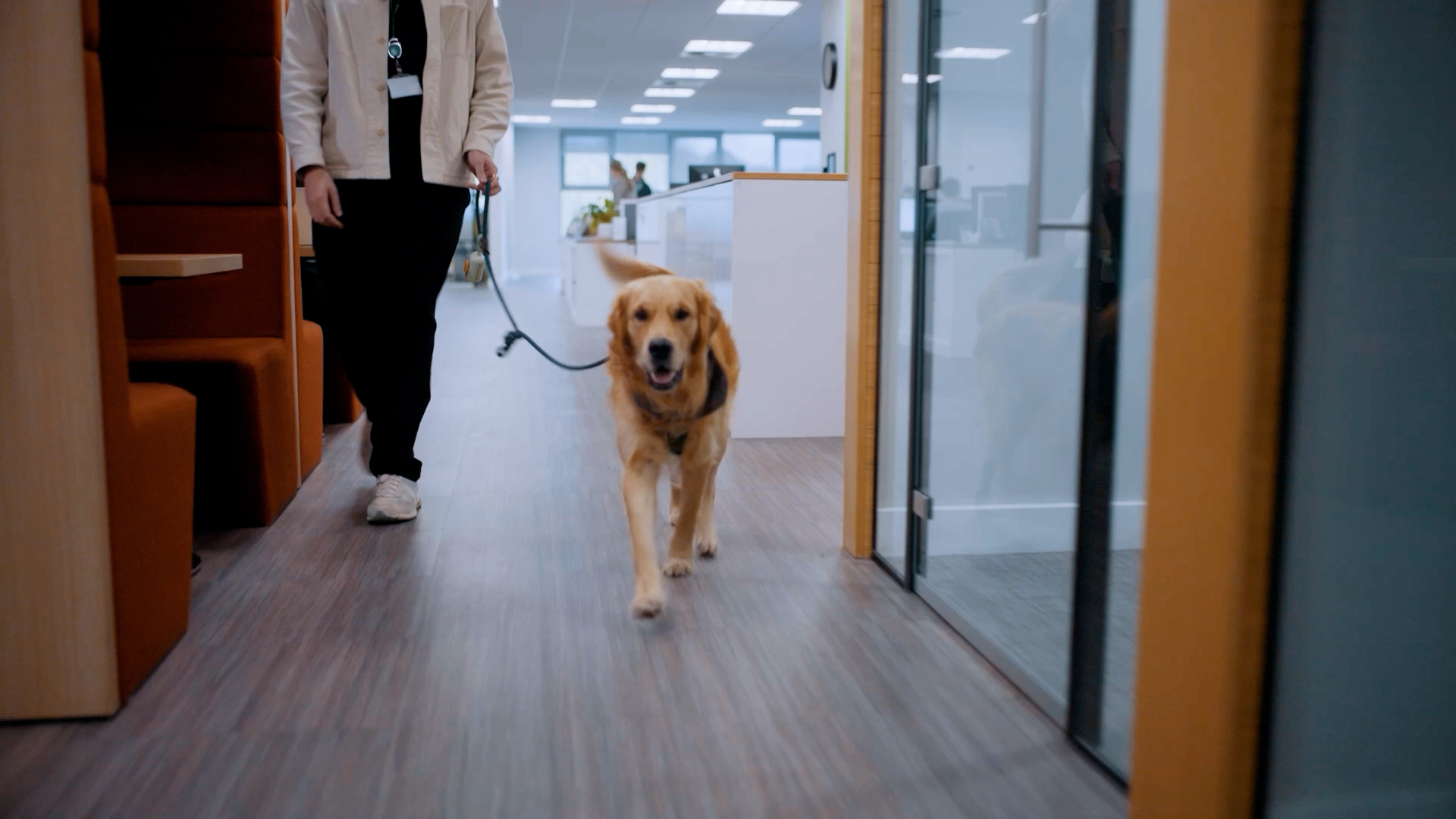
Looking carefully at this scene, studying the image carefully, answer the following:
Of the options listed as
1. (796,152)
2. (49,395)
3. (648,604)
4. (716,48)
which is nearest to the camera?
(49,395)

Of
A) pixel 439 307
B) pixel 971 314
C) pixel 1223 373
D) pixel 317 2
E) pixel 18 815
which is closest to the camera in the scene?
pixel 1223 373

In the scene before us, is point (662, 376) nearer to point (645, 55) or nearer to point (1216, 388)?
point (1216, 388)

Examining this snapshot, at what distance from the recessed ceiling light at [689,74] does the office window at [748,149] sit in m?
7.55

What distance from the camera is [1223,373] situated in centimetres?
111

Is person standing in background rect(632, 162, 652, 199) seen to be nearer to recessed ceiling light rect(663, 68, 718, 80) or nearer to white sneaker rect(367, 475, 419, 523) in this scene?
recessed ceiling light rect(663, 68, 718, 80)

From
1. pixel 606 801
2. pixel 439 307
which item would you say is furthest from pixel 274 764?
pixel 439 307

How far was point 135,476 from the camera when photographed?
1.72 meters

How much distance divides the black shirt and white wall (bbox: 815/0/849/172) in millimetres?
4763

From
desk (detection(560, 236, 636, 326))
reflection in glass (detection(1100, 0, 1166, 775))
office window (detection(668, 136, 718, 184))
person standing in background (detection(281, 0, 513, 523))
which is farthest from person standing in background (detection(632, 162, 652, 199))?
office window (detection(668, 136, 718, 184))

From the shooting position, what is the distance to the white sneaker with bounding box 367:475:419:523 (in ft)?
9.14

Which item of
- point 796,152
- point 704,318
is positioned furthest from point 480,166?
point 796,152

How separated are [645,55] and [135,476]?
10.4m

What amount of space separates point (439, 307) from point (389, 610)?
9234mm

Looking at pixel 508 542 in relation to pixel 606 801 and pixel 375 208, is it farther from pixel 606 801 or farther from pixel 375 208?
pixel 606 801
